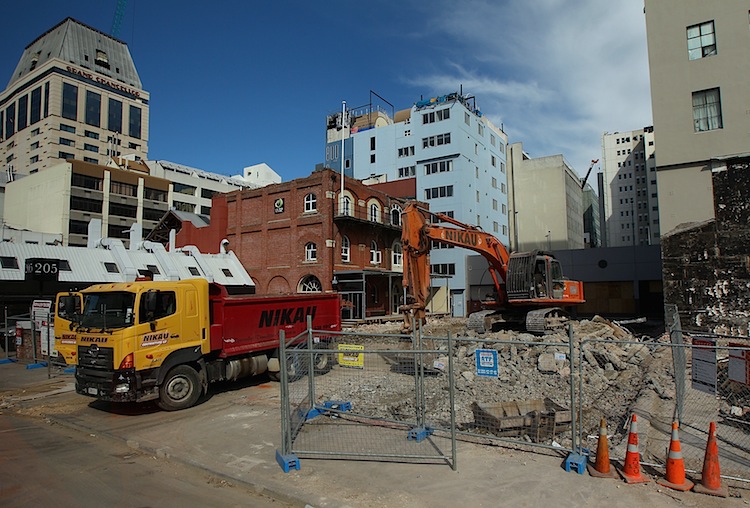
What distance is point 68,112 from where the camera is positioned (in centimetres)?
8650

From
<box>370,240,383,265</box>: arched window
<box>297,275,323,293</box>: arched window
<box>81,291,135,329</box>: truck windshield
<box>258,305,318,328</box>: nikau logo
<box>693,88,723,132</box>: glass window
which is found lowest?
<box>258,305,318,328</box>: nikau logo

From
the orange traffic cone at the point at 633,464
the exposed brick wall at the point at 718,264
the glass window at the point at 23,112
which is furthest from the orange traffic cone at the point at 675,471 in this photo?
the glass window at the point at 23,112

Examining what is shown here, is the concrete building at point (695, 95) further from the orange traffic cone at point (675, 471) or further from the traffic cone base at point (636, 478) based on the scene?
the traffic cone base at point (636, 478)

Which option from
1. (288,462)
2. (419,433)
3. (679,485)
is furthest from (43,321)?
(679,485)

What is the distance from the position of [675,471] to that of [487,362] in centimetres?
270

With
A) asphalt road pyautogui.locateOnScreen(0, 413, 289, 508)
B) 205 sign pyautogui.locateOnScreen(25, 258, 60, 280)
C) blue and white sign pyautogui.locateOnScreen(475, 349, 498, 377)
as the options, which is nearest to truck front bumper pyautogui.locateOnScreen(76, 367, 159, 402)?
asphalt road pyautogui.locateOnScreen(0, 413, 289, 508)

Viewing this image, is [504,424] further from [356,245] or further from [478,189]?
[478,189]

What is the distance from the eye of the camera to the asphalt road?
6163 millimetres

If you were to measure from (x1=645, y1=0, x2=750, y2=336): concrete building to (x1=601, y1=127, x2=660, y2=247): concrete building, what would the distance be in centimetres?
9133

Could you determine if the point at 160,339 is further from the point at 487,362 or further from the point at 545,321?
the point at 545,321

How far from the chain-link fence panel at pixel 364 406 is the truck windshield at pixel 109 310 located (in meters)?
3.93

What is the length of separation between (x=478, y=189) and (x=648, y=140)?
6834cm

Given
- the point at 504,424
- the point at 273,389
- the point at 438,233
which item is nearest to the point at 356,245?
the point at 438,233

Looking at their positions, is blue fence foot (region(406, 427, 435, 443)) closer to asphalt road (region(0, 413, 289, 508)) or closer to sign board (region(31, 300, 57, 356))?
asphalt road (region(0, 413, 289, 508))
